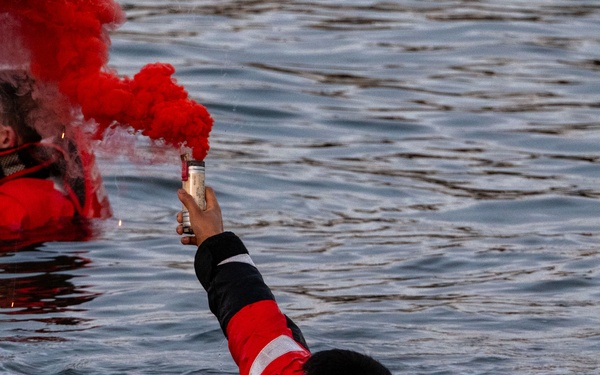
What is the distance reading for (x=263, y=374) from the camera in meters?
3.80

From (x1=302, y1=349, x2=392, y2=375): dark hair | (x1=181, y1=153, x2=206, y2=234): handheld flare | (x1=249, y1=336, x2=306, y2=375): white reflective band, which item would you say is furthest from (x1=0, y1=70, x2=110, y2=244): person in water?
(x1=302, y1=349, x2=392, y2=375): dark hair

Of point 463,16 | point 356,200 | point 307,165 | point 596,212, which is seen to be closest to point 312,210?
point 356,200

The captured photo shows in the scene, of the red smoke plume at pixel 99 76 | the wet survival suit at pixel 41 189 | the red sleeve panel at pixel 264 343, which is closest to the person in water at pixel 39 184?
the wet survival suit at pixel 41 189

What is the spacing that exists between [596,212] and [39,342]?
4423mm

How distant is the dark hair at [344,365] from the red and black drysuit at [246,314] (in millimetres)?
262

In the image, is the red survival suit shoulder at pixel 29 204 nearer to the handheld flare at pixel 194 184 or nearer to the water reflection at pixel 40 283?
the water reflection at pixel 40 283

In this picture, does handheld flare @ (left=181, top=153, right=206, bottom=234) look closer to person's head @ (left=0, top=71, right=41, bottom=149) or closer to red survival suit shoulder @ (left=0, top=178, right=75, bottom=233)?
person's head @ (left=0, top=71, right=41, bottom=149)

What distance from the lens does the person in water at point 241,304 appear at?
12.5ft

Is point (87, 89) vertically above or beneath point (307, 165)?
above

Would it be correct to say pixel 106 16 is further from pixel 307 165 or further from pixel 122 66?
pixel 122 66

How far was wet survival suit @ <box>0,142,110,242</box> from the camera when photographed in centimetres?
746

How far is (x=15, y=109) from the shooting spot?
6719 mm

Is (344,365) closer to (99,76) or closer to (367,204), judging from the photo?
(99,76)

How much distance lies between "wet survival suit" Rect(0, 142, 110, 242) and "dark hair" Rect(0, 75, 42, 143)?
0.08 meters
